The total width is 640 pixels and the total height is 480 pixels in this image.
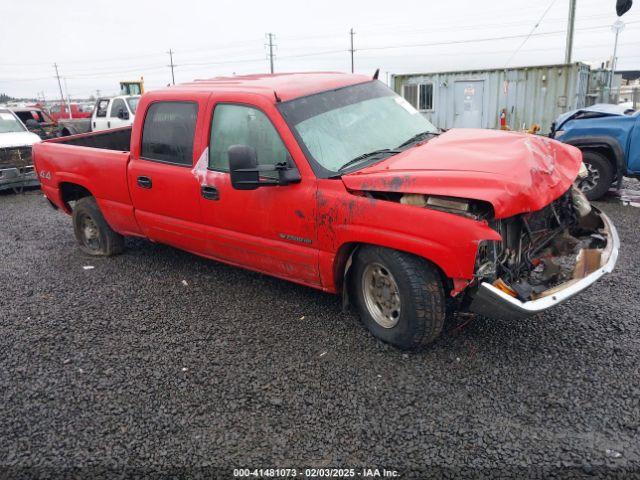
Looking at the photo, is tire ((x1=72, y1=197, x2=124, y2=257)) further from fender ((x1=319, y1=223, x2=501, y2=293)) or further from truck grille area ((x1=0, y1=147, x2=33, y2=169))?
truck grille area ((x1=0, y1=147, x2=33, y2=169))

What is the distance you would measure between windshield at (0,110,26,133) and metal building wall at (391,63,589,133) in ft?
41.7

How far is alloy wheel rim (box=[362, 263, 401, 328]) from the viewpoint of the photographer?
3.61m

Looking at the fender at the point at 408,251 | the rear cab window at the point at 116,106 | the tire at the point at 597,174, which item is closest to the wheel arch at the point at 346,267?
the fender at the point at 408,251

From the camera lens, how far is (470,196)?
117 inches

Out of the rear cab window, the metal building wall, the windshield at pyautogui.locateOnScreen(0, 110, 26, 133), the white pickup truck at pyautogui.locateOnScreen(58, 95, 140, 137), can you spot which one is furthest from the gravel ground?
the metal building wall

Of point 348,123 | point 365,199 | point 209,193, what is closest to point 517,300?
point 365,199

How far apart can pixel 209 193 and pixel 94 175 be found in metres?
1.87

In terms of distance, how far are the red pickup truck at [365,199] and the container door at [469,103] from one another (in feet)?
42.8

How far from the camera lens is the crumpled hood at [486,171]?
10.0ft

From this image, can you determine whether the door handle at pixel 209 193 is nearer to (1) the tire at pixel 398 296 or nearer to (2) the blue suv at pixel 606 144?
(1) the tire at pixel 398 296

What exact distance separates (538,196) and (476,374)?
1217mm

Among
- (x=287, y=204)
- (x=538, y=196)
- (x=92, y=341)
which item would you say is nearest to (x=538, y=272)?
(x=538, y=196)

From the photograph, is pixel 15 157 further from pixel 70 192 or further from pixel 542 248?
pixel 542 248

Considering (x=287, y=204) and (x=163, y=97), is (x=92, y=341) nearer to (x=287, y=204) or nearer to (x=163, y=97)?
(x=287, y=204)
